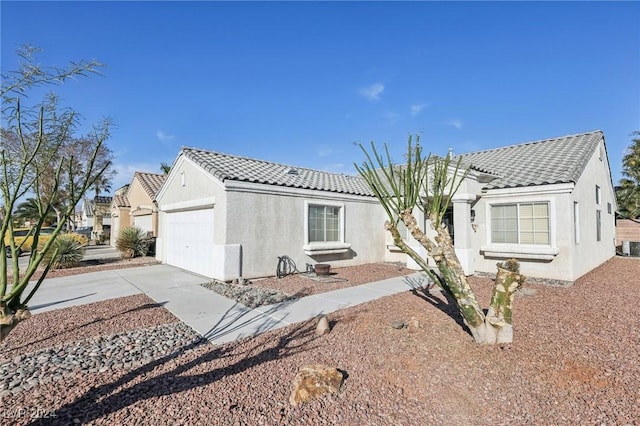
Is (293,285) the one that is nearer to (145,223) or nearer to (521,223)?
(521,223)

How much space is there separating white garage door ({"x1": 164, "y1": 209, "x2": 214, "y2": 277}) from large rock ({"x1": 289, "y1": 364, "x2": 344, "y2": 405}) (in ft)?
26.7

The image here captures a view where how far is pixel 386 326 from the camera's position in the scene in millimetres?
5984

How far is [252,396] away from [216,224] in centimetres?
800

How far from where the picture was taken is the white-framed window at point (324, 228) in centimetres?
1249

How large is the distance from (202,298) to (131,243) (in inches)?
465

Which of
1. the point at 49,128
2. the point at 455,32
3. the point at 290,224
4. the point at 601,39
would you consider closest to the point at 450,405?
the point at 49,128

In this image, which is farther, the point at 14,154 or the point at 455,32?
the point at 455,32

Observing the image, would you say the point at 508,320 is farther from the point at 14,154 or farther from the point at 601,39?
the point at 601,39

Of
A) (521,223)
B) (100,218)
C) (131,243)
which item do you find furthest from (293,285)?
(100,218)

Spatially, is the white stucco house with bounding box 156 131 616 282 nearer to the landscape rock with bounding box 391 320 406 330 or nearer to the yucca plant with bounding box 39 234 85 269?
the yucca plant with bounding box 39 234 85 269

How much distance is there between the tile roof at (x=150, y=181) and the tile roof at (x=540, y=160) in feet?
71.4

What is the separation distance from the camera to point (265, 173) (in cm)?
1249

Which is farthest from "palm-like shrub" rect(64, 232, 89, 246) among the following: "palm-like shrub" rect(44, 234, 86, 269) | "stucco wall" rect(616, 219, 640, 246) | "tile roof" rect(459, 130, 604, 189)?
"stucco wall" rect(616, 219, 640, 246)

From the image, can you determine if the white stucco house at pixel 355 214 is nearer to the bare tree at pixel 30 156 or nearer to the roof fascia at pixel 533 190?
the roof fascia at pixel 533 190
